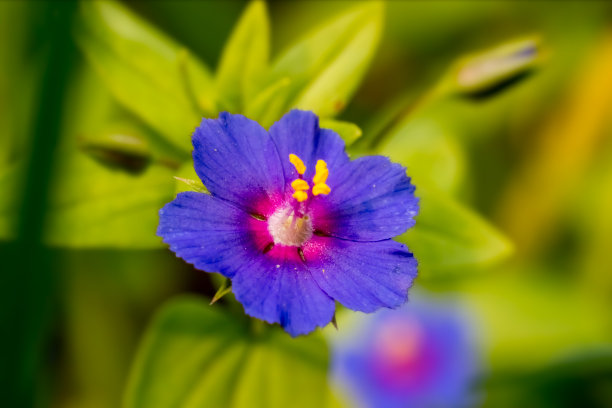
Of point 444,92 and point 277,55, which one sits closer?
point 444,92

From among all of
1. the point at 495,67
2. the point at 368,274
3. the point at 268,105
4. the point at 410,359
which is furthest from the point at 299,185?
the point at 410,359

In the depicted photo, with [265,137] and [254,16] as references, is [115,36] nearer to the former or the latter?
[254,16]

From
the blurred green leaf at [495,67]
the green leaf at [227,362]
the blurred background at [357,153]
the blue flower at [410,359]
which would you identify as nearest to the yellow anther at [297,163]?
the blurred background at [357,153]

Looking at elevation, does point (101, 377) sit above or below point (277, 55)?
below

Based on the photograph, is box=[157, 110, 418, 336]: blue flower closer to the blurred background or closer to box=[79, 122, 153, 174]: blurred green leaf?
the blurred background

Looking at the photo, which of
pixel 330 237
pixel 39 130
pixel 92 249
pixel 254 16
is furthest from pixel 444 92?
pixel 92 249

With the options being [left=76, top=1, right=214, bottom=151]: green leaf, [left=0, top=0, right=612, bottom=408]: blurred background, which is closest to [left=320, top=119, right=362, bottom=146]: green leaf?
[left=0, top=0, right=612, bottom=408]: blurred background

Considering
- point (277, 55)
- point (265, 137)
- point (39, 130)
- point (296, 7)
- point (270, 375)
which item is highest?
point (296, 7)

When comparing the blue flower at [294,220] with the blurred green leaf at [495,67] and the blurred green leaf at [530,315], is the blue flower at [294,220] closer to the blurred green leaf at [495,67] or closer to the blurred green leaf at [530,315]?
the blurred green leaf at [495,67]
